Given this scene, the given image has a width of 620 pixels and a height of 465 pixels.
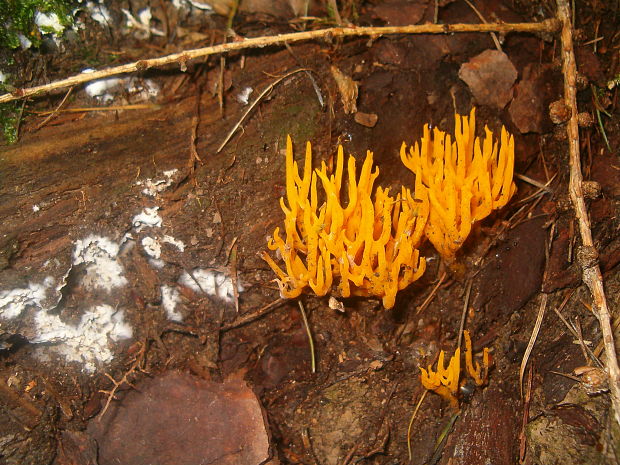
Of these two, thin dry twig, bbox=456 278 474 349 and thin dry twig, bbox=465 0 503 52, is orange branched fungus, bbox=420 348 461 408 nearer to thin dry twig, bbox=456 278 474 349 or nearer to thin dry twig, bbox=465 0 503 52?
thin dry twig, bbox=456 278 474 349

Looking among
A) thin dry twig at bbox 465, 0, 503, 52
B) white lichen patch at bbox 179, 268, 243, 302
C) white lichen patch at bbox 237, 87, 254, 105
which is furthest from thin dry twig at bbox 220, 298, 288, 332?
thin dry twig at bbox 465, 0, 503, 52

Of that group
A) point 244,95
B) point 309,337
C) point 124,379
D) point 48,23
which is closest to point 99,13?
point 48,23

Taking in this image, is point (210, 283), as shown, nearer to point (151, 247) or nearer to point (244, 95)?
point (151, 247)

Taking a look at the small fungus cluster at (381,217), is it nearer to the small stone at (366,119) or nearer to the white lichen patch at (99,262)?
the small stone at (366,119)

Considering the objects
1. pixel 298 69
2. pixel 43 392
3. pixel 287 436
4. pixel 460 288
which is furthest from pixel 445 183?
pixel 43 392

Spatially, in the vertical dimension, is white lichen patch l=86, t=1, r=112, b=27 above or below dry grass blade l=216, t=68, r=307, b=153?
above
